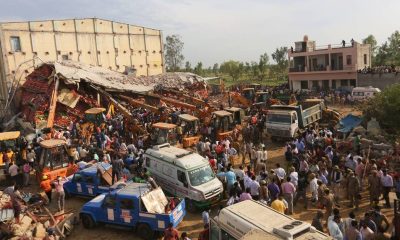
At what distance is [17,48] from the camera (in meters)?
38.7

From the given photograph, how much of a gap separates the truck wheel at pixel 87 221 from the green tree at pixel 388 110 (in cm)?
1864

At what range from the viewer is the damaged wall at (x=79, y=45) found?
37844 mm

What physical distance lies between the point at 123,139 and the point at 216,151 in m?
8.37

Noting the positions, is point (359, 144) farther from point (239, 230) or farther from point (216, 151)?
point (239, 230)

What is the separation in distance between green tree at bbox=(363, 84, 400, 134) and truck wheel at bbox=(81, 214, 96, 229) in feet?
61.2

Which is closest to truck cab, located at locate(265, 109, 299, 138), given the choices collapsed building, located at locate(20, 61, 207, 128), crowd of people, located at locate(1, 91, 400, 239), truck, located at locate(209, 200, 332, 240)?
crowd of people, located at locate(1, 91, 400, 239)

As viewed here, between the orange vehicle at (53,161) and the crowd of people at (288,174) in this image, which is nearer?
the crowd of people at (288,174)

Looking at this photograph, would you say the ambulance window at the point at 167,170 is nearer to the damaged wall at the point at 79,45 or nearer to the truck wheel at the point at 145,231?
the truck wheel at the point at 145,231

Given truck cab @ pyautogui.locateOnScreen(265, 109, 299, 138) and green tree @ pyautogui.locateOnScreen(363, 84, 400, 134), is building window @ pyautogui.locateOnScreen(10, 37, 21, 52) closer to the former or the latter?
truck cab @ pyautogui.locateOnScreen(265, 109, 299, 138)

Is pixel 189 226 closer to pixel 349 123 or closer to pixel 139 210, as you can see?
pixel 139 210

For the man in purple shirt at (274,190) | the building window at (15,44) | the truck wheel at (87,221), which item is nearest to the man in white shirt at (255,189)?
the man in purple shirt at (274,190)

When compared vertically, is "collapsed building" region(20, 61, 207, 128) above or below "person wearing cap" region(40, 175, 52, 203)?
above

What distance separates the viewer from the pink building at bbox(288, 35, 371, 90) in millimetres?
47094

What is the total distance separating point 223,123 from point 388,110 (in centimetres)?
1044
